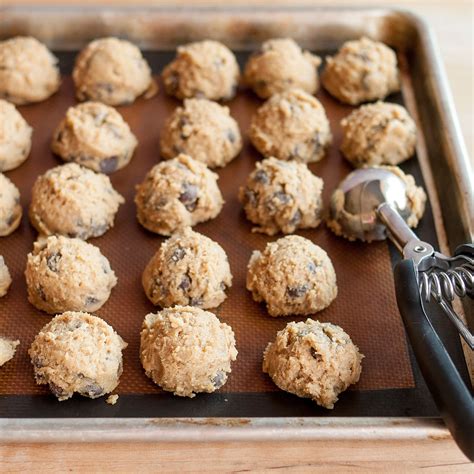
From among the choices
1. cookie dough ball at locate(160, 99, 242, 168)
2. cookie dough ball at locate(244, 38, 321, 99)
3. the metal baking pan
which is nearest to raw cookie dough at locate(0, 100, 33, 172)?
the metal baking pan

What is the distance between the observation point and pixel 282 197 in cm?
189

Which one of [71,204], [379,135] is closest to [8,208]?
[71,204]

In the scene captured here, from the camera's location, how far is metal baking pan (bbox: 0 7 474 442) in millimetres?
1427

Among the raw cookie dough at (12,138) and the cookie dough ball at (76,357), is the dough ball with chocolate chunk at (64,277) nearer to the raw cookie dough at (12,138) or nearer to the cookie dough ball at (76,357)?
the cookie dough ball at (76,357)

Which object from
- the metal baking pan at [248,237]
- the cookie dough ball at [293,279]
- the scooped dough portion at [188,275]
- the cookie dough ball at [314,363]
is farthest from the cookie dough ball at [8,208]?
the cookie dough ball at [314,363]

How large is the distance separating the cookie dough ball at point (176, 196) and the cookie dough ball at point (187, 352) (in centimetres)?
35

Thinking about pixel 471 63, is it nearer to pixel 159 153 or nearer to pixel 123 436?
pixel 159 153

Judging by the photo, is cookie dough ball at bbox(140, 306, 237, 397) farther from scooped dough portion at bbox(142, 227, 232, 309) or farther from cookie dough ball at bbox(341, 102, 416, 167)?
cookie dough ball at bbox(341, 102, 416, 167)

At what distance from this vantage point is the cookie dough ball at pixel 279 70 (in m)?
2.25

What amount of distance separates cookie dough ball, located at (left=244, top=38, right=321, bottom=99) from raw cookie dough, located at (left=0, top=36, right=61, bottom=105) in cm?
63

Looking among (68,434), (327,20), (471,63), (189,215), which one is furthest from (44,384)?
(471,63)

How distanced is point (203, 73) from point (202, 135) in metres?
0.30

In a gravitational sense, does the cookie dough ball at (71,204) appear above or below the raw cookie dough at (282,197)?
below

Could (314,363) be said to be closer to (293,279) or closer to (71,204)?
(293,279)
